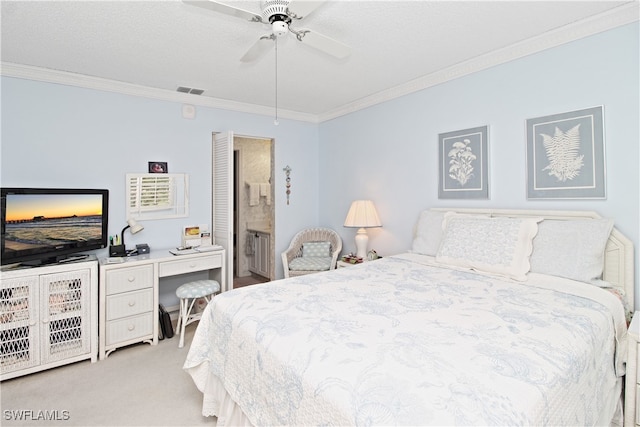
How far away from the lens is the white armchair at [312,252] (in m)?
3.86

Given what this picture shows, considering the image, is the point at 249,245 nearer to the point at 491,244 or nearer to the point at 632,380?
the point at 491,244

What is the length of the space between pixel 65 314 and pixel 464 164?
362 cm

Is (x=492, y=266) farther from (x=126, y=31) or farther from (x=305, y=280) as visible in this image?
(x=126, y=31)

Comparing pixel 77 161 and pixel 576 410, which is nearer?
pixel 576 410

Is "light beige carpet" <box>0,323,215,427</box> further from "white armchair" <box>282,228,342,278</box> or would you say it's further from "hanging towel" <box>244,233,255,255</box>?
"hanging towel" <box>244,233,255,255</box>

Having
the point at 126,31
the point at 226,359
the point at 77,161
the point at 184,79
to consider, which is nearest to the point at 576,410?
the point at 226,359

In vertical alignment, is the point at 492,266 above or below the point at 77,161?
below

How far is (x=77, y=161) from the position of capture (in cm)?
302

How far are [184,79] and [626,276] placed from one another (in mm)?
3871

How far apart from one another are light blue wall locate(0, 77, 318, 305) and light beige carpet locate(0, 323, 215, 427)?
105cm

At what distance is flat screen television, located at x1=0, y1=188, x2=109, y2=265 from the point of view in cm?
243

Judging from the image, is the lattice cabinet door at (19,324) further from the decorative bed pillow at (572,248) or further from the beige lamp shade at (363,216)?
the decorative bed pillow at (572,248)

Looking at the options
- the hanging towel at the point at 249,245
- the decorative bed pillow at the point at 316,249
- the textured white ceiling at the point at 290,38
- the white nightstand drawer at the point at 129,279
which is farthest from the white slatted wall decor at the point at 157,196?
the hanging towel at the point at 249,245

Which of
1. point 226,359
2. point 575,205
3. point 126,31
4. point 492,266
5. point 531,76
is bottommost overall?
point 226,359
